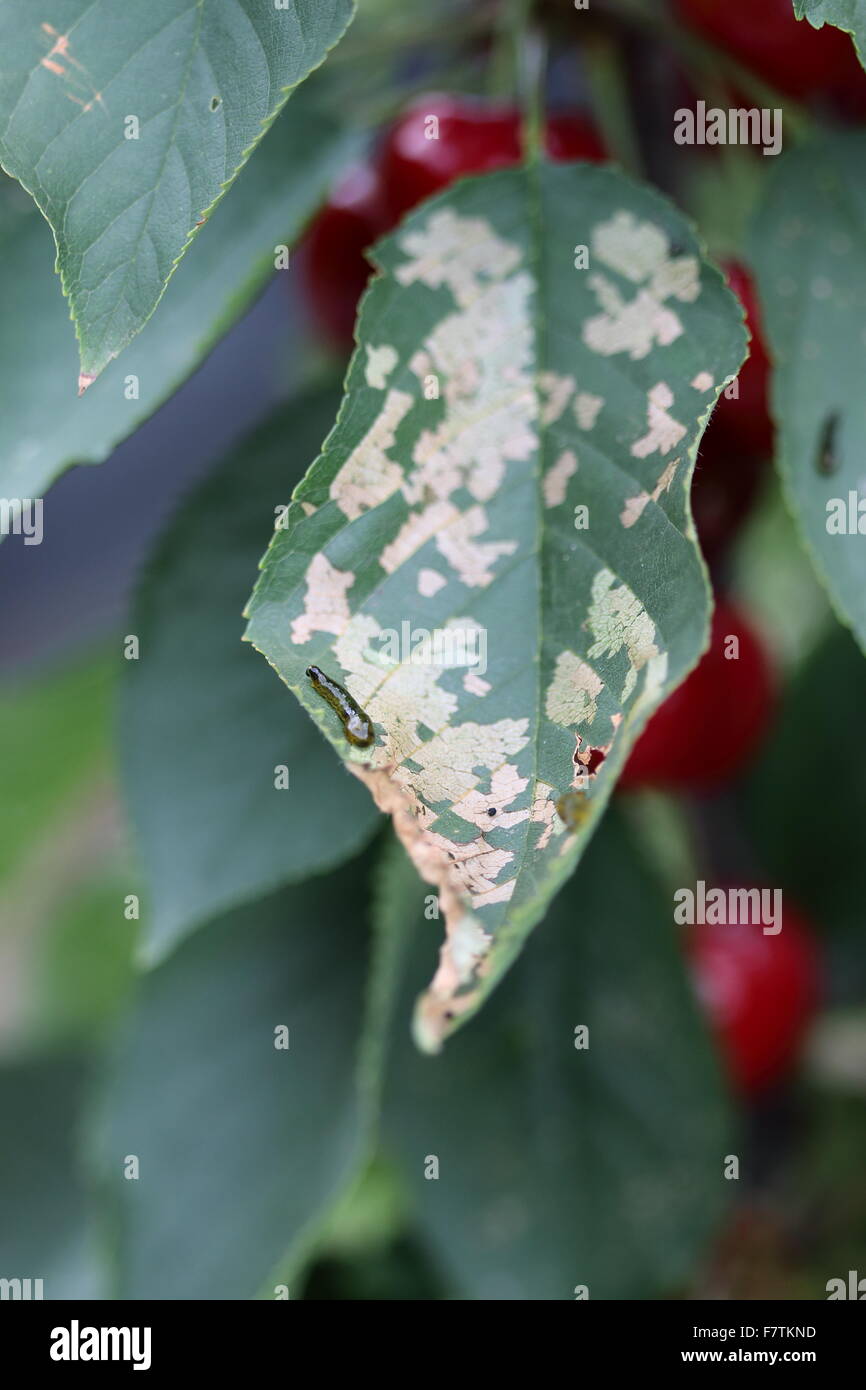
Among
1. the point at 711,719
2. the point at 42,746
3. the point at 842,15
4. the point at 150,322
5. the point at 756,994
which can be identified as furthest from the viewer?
the point at 42,746

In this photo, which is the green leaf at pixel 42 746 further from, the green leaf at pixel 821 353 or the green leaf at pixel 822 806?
the green leaf at pixel 821 353

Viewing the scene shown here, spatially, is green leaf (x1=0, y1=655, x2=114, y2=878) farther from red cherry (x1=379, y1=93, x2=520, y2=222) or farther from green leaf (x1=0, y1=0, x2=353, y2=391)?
green leaf (x1=0, y1=0, x2=353, y2=391)

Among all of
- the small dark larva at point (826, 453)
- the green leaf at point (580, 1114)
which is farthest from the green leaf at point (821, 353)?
the green leaf at point (580, 1114)

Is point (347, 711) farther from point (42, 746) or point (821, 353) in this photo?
point (42, 746)

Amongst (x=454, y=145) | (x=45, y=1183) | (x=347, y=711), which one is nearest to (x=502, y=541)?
(x=347, y=711)

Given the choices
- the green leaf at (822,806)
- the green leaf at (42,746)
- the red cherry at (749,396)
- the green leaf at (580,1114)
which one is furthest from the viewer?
the green leaf at (42,746)
